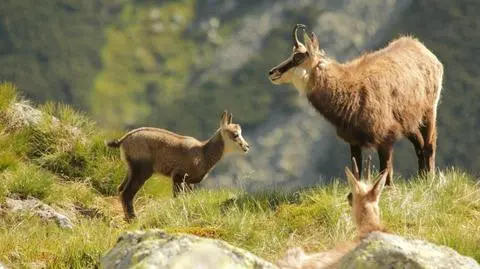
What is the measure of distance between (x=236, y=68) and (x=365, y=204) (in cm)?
18742

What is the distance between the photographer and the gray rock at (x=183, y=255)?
461 centimetres

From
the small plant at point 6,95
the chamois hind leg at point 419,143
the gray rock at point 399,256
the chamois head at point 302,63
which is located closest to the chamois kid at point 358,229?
the gray rock at point 399,256

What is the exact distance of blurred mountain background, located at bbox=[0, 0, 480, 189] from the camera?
16638 centimetres

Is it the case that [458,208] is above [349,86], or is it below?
below

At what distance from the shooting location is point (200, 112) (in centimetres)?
17862

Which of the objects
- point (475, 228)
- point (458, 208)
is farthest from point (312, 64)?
point (475, 228)

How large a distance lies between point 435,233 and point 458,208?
1708mm

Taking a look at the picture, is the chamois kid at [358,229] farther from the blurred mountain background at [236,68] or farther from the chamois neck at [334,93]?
the blurred mountain background at [236,68]

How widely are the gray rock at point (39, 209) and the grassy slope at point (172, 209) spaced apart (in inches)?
6.5

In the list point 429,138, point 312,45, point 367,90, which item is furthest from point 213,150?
point 429,138

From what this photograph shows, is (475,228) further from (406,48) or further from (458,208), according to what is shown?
(406,48)

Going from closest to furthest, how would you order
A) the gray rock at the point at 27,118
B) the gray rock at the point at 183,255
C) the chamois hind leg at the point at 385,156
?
1. the gray rock at the point at 183,255
2. the chamois hind leg at the point at 385,156
3. the gray rock at the point at 27,118

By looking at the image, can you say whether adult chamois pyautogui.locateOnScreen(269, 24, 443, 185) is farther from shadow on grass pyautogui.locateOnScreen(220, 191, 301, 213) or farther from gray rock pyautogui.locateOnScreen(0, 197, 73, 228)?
gray rock pyautogui.locateOnScreen(0, 197, 73, 228)

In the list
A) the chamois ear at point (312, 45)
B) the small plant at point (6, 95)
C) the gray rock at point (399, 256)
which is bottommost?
the small plant at point (6, 95)
